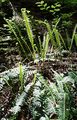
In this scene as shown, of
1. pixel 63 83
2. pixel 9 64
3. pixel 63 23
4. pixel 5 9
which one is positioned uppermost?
pixel 5 9

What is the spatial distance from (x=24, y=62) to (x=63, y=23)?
993 millimetres

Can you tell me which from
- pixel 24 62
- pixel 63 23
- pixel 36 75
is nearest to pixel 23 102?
pixel 36 75

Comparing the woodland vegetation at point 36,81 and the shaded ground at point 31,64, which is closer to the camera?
the woodland vegetation at point 36,81

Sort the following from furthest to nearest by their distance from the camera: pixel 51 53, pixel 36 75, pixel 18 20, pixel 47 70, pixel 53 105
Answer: pixel 18 20 < pixel 51 53 < pixel 47 70 < pixel 36 75 < pixel 53 105

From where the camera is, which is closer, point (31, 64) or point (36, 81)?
point (36, 81)

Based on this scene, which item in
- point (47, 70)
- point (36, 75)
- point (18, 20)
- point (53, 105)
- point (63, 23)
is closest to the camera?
point (53, 105)

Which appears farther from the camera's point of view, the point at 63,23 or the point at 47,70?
the point at 63,23

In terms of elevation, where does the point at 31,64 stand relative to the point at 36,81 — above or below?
above

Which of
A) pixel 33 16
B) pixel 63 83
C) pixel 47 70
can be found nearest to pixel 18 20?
pixel 33 16

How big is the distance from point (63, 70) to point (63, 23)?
1.10m

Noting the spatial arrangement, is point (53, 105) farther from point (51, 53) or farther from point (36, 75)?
point (51, 53)

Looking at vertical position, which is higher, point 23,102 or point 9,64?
point 9,64

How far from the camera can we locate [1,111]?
2.29 metres

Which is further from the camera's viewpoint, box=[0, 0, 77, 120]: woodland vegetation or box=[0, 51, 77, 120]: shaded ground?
box=[0, 51, 77, 120]: shaded ground
